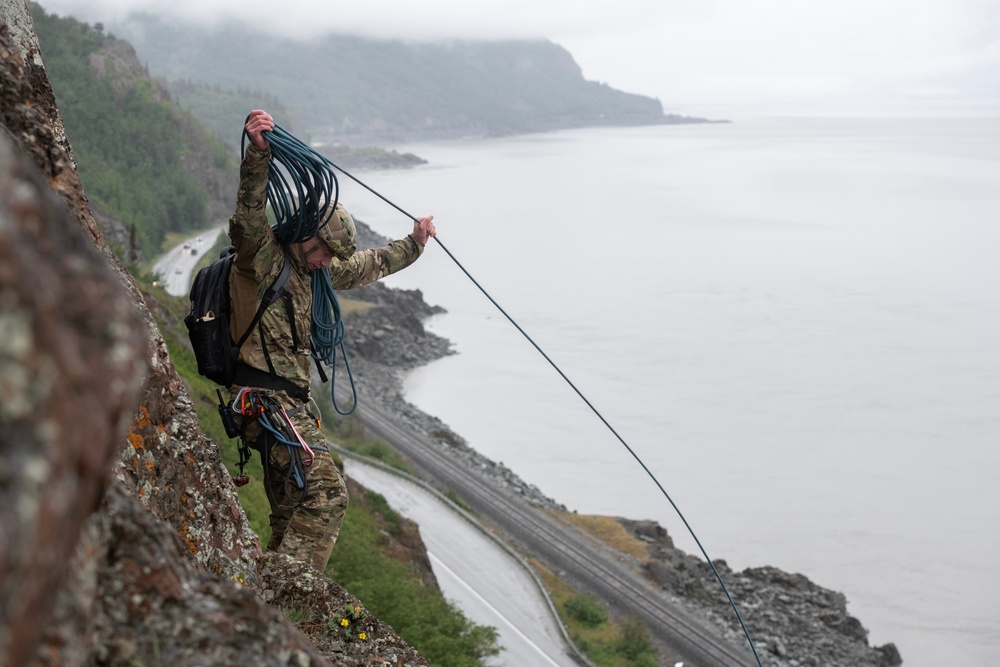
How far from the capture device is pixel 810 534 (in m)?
31.1

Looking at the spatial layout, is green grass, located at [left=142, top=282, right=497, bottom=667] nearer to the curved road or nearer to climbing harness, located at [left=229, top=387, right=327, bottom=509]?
climbing harness, located at [left=229, top=387, right=327, bottom=509]

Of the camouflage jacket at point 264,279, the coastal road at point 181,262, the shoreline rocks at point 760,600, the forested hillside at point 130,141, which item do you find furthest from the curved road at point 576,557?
the forested hillside at point 130,141

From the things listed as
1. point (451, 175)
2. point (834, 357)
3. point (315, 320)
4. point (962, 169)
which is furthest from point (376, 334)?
point (962, 169)

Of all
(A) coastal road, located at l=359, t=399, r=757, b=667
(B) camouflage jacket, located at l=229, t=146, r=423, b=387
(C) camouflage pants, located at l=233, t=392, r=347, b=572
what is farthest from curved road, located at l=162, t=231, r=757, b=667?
(B) camouflage jacket, located at l=229, t=146, r=423, b=387

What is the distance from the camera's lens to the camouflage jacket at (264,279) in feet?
14.2

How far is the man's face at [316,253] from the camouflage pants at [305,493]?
0.73 m

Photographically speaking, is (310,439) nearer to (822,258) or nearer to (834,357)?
(834,357)

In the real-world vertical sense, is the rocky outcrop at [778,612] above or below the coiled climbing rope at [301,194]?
below

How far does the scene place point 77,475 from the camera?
1.47m

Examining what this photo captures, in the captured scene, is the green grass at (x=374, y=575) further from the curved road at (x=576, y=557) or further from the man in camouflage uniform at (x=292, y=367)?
the curved road at (x=576, y=557)

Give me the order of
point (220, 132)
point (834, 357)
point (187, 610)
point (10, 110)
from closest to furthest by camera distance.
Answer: point (187, 610), point (10, 110), point (834, 357), point (220, 132)

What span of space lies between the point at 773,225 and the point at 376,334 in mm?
56030

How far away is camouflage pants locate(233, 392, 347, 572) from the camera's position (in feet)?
15.7

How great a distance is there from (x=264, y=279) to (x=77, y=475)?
327 cm
